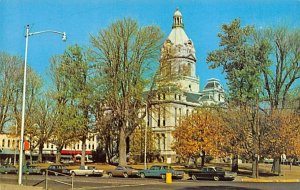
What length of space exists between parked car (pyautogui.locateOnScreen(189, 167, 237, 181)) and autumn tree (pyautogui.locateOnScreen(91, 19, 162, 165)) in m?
7.20

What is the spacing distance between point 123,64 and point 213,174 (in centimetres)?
1124

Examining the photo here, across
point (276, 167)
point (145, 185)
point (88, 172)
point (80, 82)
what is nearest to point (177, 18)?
point (80, 82)

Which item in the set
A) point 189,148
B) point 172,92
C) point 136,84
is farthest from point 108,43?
point 189,148

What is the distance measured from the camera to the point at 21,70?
115 feet

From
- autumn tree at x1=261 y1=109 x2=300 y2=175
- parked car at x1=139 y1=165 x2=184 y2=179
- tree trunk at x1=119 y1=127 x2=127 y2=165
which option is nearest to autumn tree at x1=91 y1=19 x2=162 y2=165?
tree trunk at x1=119 y1=127 x2=127 y2=165

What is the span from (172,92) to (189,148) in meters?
7.76

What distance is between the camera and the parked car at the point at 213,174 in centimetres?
2924

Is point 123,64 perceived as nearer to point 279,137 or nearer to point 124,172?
point 124,172

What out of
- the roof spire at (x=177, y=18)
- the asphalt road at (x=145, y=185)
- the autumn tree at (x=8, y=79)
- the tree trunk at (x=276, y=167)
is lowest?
the asphalt road at (x=145, y=185)

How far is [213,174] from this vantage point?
29.8m

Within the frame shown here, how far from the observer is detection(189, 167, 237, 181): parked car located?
2924 centimetres

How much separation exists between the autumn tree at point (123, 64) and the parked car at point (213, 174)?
7203mm

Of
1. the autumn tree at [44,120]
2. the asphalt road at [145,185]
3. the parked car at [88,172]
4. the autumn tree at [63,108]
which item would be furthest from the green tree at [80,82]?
the asphalt road at [145,185]

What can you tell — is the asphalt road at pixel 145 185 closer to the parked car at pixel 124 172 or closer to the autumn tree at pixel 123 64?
the parked car at pixel 124 172
